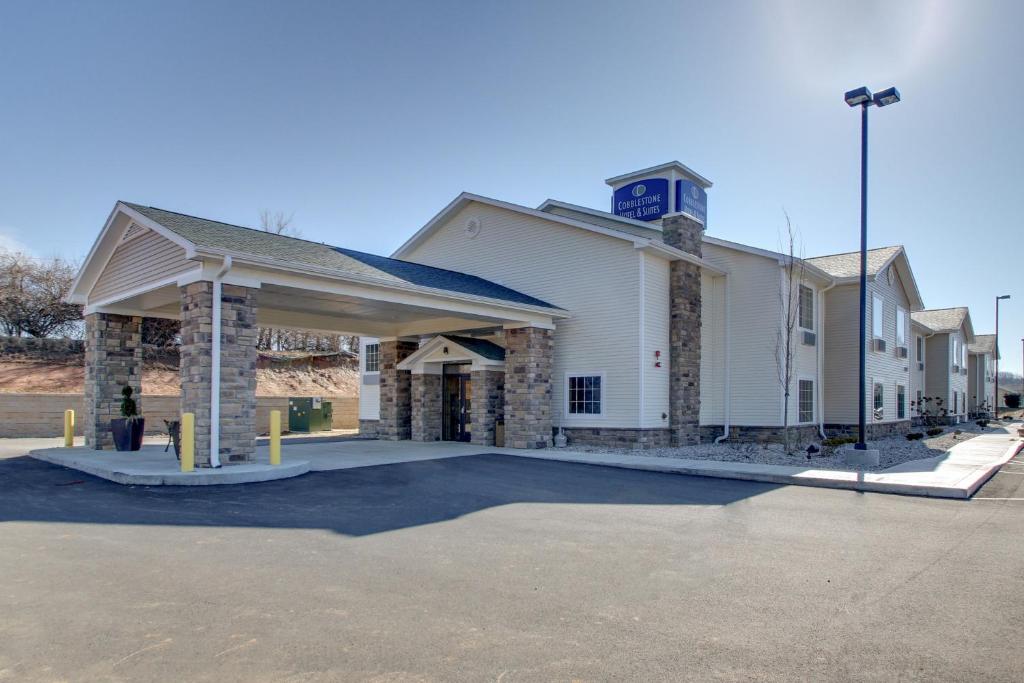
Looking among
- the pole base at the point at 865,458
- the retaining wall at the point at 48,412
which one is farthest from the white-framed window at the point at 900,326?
the retaining wall at the point at 48,412

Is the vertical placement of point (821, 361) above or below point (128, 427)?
above

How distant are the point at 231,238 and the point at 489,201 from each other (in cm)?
907

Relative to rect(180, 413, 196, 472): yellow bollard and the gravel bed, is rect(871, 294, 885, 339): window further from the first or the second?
rect(180, 413, 196, 472): yellow bollard

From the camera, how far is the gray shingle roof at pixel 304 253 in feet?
40.3

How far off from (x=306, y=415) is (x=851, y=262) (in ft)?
68.1

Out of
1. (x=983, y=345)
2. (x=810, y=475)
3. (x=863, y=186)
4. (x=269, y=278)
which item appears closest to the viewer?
(x=810, y=475)

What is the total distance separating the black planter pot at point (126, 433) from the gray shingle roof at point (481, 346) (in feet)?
26.3

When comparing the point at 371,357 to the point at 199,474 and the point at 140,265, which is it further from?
the point at 199,474

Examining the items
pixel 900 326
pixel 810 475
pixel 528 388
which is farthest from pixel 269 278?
pixel 900 326

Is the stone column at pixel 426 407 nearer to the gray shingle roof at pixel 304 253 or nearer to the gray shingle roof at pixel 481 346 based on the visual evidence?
the gray shingle roof at pixel 481 346

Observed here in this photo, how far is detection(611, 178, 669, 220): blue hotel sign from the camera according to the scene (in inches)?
933

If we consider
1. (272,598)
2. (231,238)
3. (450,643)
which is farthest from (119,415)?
(450,643)

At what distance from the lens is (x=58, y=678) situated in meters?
3.81

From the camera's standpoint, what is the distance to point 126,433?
14.8 metres
